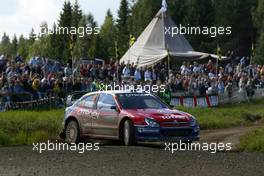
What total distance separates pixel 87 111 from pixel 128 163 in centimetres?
567

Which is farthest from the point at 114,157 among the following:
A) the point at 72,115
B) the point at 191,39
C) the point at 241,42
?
the point at 241,42

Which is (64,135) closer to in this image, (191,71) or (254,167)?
(254,167)

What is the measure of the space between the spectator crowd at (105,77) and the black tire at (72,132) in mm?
9138

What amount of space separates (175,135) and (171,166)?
4242 millimetres

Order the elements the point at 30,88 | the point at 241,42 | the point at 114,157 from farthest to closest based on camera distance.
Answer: the point at 241,42 → the point at 30,88 → the point at 114,157

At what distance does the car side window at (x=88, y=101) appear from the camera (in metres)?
18.2

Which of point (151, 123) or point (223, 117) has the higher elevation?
point (151, 123)

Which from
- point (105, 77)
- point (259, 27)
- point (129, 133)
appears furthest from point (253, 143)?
point (259, 27)

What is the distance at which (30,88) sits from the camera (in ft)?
93.6

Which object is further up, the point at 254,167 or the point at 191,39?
the point at 191,39

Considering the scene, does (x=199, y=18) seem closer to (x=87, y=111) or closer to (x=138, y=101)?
(x=87, y=111)

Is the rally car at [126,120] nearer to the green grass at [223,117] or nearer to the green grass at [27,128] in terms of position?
the green grass at [27,128]

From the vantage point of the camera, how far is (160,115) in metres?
16.4

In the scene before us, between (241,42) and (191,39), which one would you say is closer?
(191,39)
